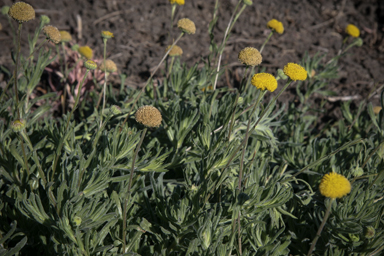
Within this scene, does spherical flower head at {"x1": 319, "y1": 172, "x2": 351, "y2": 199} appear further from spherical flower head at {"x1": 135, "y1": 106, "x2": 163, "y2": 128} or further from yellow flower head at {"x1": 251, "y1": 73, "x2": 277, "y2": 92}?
spherical flower head at {"x1": 135, "y1": 106, "x2": 163, "y2": 128}

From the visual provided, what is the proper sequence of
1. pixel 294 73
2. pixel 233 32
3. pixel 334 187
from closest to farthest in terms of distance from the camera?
pixel 334 187 < pixel 294 73 < pixel 233 32

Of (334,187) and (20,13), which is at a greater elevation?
(20,13)

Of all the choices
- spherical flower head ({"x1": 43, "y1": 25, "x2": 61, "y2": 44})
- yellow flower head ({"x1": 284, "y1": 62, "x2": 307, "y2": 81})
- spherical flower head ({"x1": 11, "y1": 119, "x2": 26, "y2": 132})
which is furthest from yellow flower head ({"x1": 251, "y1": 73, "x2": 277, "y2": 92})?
spherical flower head ({"x1": 43, "y1": 25, "x2": 61, "y2": 44})

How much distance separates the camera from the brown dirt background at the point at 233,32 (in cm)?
399

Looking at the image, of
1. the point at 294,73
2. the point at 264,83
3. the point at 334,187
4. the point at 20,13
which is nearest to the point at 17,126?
the point at 20,13

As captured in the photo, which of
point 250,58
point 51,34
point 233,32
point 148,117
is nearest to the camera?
point 148,117

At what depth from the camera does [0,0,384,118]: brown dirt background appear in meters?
3.99

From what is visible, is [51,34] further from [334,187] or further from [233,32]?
[233,32]

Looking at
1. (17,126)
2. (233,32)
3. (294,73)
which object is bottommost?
(233,32)

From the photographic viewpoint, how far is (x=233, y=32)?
181 inches

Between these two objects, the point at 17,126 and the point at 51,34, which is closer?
the point at 17,126

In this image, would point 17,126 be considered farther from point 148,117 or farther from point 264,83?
point 264,83

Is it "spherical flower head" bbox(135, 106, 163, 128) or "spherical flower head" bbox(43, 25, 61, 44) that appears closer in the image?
"spherical flower head" bbox(135, 106, 163, 128)

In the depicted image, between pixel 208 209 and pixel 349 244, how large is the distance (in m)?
0.93
